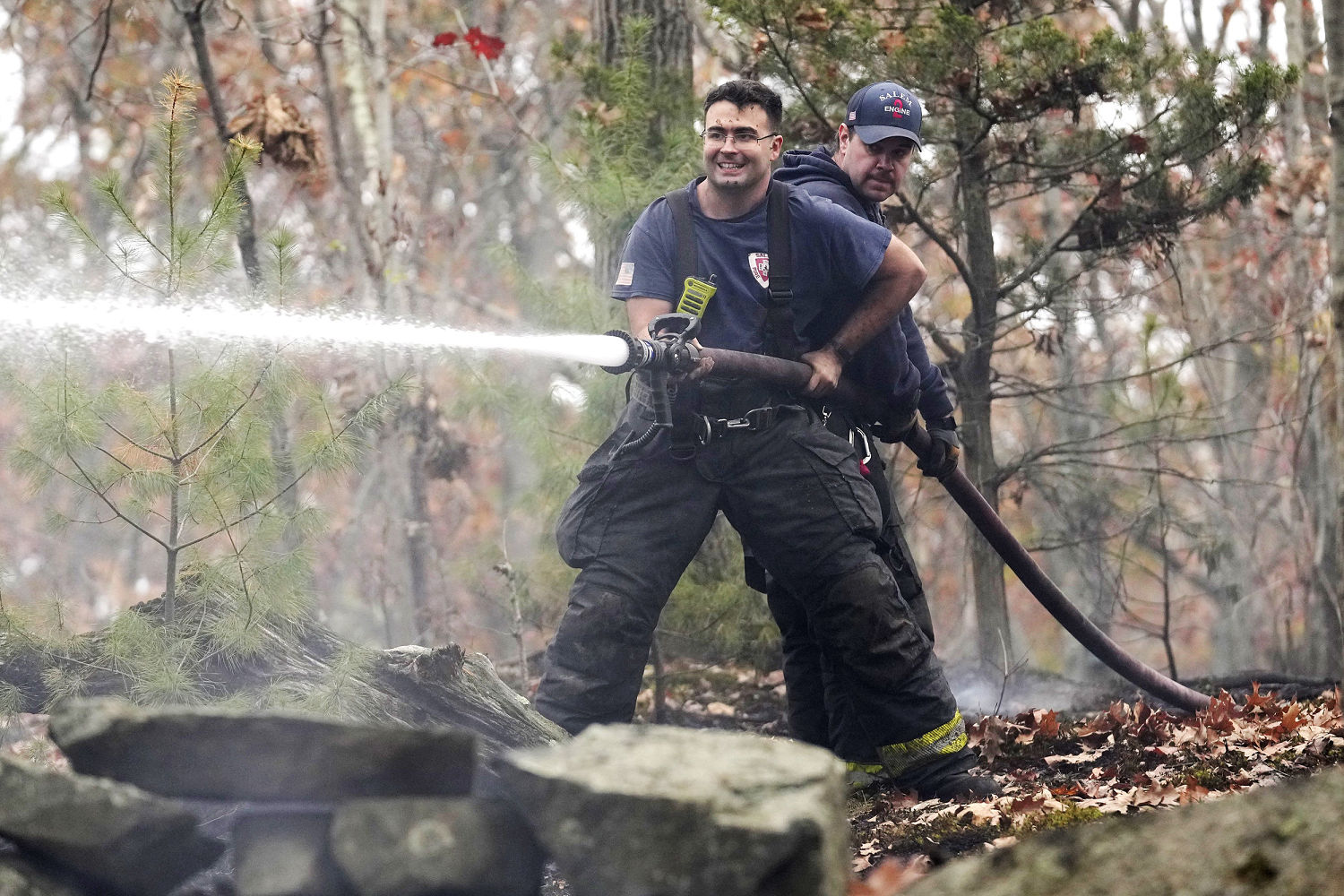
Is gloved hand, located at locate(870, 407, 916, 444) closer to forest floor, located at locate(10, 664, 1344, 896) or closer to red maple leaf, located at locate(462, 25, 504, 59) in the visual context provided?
forest floor, located at locate(10, 664, 1344, 896)

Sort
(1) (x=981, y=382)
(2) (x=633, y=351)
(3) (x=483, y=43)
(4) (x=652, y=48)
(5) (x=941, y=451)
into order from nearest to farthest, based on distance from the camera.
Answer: (2) (x=633, y=351), (5) (x=941, y=451), (1) (x=981, y=382), (4) (x=652, y=48), (3) (x=483, y=43)

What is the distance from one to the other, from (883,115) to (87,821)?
391cm

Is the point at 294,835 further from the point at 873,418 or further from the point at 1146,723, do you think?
the point at 1146,723

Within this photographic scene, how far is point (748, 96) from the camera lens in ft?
15.3

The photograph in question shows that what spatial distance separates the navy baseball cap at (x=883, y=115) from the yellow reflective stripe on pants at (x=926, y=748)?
7.59 feet

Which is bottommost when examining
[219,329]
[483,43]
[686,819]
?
[686,819]

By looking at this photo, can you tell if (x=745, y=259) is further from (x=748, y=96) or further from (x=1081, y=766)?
(x=1081, y=766)

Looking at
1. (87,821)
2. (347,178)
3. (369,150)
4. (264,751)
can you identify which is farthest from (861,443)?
(347,178)

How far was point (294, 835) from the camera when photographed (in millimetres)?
2738

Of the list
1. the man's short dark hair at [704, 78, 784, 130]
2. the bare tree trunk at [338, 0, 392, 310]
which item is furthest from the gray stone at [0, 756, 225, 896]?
the bare tree trunk at [338, 0, 392, 310]

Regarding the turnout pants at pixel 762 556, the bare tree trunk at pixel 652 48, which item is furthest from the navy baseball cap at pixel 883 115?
the bare tree trunk at pixel 652 48

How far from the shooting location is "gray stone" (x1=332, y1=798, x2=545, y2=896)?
2604 millimetres

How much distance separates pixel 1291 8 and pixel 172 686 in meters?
10.2

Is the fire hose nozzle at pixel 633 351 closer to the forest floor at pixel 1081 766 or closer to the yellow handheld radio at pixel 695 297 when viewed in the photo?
the yellow handheld radio at pixel 695 297
